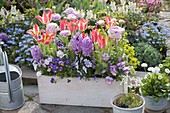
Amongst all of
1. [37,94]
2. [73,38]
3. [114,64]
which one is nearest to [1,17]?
[37,94]

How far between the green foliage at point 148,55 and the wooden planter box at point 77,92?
64 cm

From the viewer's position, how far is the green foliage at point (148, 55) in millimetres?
3393

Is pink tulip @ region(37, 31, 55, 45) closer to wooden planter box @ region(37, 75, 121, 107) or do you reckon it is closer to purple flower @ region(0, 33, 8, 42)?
wooden planter box @ region(37, 75, 121, 107)

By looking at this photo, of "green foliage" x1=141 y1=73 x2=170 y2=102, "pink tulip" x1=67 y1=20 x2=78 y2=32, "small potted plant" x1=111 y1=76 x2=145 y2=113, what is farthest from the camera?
"pink tulip" x1=67 y1=20 x2=78 y2=32

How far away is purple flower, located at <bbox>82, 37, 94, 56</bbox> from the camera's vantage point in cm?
277

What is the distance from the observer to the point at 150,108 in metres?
2.85

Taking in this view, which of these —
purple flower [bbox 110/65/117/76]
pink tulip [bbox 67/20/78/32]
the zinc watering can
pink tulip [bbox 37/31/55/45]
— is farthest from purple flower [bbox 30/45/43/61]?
purple flower [bbox 110/65/117/76]

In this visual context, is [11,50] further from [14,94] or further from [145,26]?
[145,26]

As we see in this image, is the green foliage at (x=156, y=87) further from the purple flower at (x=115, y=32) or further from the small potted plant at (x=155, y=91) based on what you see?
the purple flower at (x=115, y=32)

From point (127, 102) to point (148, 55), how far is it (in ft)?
2.82

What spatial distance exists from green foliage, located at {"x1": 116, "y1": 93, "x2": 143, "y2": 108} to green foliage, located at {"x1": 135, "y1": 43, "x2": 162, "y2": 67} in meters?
0.74

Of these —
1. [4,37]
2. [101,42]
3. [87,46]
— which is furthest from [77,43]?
[4,37]

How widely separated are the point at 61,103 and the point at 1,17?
1.58 metres

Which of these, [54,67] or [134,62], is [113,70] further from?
[54,67]
